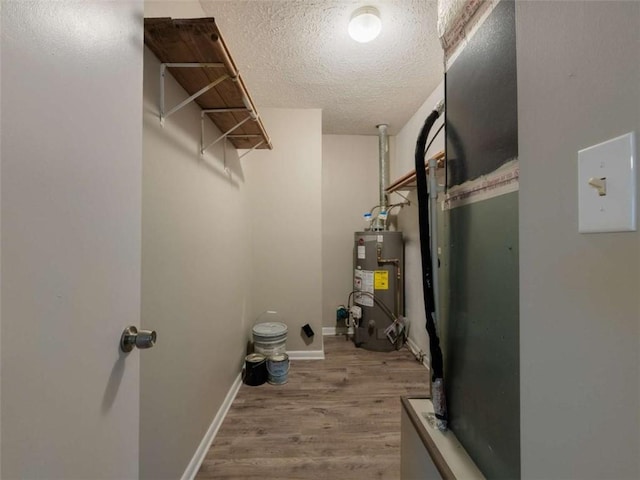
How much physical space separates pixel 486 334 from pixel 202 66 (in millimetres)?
1500

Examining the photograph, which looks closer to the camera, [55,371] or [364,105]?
[55,371]

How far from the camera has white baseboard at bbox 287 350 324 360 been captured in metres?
2.88

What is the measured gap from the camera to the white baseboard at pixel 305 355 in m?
2.88

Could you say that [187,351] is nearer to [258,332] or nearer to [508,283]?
[258,332]

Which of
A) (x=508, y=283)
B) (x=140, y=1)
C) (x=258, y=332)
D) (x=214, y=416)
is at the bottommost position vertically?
(x=214, y=416)

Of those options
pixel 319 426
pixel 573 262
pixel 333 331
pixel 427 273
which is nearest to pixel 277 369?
pixel 319 426

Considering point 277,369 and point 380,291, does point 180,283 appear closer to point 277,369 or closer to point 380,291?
point 277,369

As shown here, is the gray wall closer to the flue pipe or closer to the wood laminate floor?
the wood laminate floor

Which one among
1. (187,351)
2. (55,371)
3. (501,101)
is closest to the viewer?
(55,371)

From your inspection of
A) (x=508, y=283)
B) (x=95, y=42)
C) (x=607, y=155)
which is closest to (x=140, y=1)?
(x=95, y=42)

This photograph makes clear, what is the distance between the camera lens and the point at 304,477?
1462 millimetres

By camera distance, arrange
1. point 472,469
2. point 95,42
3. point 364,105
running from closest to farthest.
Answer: point 95,42, point 472,469, point 364,105

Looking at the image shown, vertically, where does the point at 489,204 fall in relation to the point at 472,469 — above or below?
above

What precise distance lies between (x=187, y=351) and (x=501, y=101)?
5.34 feet
